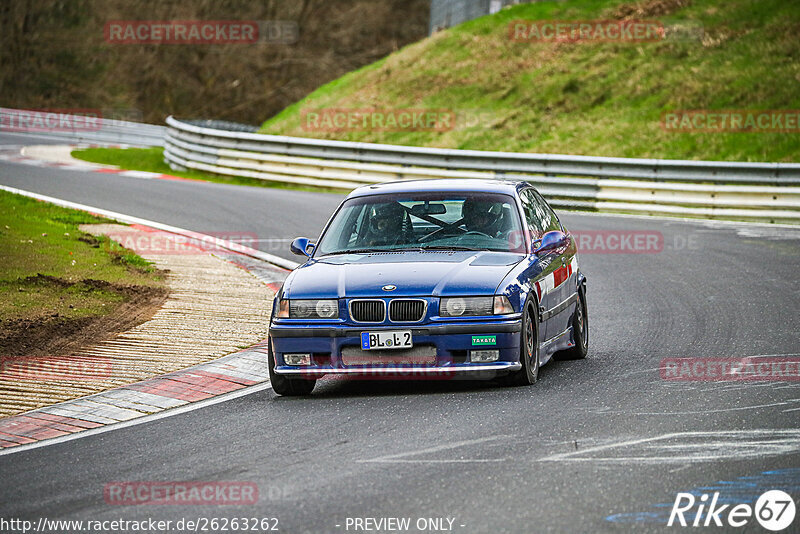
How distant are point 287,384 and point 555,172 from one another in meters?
15.8

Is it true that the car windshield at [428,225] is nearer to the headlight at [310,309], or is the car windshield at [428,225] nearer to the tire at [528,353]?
the tire at [528,353]

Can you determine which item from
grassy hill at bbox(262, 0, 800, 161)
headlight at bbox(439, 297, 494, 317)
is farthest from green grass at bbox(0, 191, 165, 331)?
grassy hill at bbox(262, 0, 800, 161)

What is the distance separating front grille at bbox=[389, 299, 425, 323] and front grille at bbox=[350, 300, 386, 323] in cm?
6

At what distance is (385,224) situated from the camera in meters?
9.66

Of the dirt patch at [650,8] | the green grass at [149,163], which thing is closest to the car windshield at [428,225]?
the green grass at [149,163]

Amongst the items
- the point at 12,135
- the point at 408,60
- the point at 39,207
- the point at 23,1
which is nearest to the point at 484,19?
the point at 408,60

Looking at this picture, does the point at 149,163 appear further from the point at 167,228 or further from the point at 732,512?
the point at 732,512

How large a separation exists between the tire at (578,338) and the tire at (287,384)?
2.36 m

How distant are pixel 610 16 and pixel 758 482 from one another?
3043cm

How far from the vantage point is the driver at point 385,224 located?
956 cm

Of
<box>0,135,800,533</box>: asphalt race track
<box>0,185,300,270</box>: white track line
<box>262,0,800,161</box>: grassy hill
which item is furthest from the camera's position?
<box>262,0,800,161</box>: grassy hill

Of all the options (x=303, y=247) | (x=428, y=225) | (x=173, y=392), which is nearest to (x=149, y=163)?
(x=303, y=247)

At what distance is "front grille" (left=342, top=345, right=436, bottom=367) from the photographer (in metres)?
8.38

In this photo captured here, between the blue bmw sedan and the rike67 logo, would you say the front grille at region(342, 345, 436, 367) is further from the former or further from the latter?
the rike67 logo
